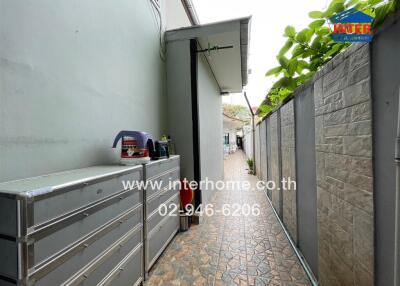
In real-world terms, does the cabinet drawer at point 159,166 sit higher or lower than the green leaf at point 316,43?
lower

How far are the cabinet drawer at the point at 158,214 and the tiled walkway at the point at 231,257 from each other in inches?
18.0

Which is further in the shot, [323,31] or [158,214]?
[158,214]

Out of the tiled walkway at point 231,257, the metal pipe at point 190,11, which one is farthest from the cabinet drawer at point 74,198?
the metal pipe at point 190,11

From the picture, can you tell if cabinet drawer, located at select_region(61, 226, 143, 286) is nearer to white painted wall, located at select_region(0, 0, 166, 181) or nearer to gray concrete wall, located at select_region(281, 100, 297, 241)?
white painted wall, located at select_region(0, 0, 166, 181)

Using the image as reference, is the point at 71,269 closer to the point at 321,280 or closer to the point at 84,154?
the point at 84,154

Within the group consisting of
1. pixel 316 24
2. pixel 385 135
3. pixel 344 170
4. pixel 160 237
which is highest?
pixel 316 24

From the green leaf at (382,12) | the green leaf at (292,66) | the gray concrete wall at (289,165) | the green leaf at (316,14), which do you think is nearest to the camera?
the green leaf at (382,12)

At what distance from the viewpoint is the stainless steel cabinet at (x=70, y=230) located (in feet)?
2.94

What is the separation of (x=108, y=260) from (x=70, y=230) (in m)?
0.49

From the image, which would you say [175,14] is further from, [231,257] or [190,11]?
[231,257]

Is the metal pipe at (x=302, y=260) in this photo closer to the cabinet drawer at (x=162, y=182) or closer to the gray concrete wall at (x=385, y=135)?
the gray concrete wall at (x=385, y=135)

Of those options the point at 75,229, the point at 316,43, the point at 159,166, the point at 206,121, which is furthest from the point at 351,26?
the point at 206,121

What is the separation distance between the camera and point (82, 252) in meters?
1.22

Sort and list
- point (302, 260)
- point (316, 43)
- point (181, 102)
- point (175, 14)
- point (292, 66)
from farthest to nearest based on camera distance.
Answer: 1. point (175, 14)
2. point (181, 102)
3. point (302, 260)
4. point (292, 66)
5. point (316, 43)
